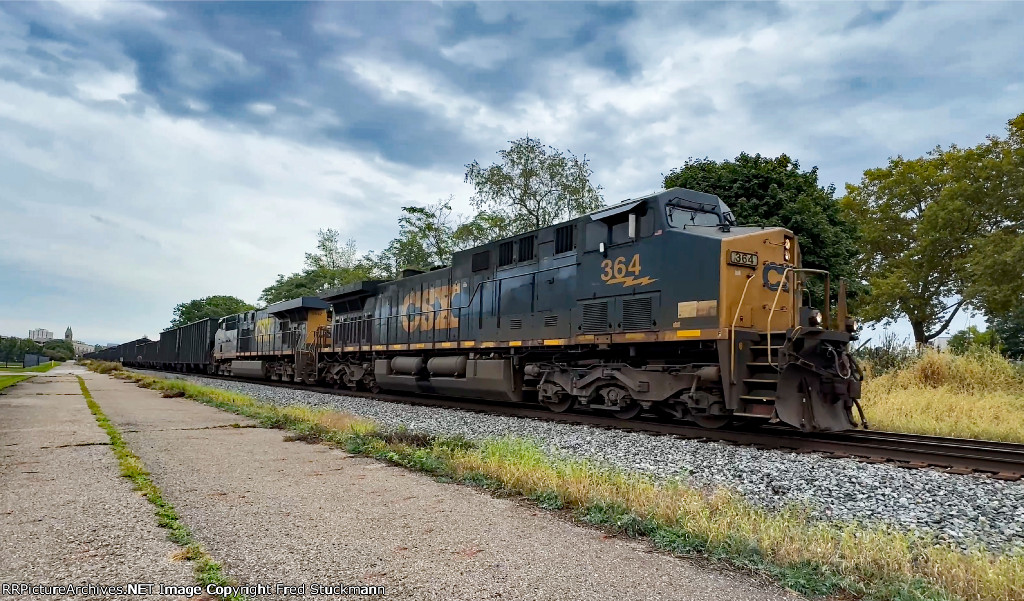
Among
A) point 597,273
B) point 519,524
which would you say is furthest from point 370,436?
point 597,273

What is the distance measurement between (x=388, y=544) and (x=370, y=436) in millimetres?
4287

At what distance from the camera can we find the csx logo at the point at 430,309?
15137mm

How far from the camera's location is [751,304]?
8.77 m

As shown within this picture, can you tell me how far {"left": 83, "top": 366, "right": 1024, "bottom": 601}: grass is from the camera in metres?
2.95

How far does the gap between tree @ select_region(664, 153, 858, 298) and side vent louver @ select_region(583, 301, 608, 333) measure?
8.66 metres

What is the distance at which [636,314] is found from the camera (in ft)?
32.1

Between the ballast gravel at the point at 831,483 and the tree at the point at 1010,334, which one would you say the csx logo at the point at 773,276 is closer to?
the ballast gravel at the point at 831,483

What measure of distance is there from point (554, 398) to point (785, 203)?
1082 cm

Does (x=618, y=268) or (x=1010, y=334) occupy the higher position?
(x=618, y=268)

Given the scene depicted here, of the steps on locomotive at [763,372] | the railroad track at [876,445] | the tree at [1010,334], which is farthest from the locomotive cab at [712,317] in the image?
the tree at [1010,334]

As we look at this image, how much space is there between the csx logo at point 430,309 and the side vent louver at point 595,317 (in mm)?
4755

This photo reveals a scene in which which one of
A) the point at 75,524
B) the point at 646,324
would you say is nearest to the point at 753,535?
the point at 75,524

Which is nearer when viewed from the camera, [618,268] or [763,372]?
[763,372]

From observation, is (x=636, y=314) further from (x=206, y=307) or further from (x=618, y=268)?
(x=206, y=307)
